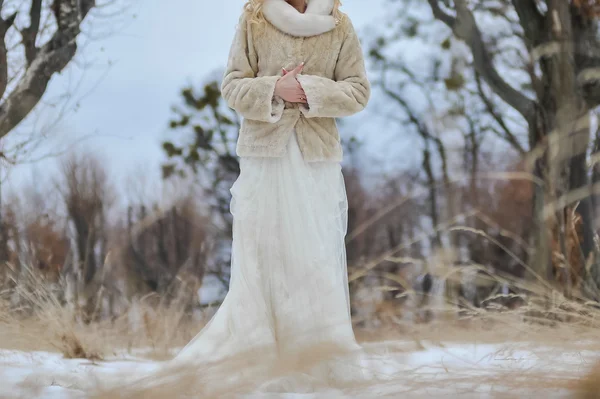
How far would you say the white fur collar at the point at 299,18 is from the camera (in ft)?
7.68

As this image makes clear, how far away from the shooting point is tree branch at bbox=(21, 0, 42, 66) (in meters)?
3.90

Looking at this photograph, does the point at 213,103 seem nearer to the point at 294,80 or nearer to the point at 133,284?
the point at 133,284

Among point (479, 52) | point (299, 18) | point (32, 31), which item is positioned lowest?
point (299, 18)

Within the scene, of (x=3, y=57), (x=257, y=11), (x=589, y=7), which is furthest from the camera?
(x=589, y=7)

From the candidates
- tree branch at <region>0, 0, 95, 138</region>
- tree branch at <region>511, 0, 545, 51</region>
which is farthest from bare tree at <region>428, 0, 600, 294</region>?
tree branch at <region>0, 0, 95, 138</region>

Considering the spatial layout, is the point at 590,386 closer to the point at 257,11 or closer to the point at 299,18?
the point at 299,18

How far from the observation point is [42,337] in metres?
3.07

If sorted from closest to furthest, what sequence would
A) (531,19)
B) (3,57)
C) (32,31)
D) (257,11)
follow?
(257,11)
(3,57)
(32,31)
(531,19)

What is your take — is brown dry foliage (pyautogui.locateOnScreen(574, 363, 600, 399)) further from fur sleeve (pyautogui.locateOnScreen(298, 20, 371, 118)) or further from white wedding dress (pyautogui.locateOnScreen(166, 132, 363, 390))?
fur sleeve (pyautogui.locateOnScreen(298, 20, 371, 118))

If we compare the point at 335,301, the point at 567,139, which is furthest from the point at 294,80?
the point at 567,139

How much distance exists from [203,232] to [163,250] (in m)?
0.45

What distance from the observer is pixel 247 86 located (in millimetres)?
2316

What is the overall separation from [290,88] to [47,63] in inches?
86.9

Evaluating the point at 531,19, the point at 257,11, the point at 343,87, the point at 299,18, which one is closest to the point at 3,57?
the point at 257,11
